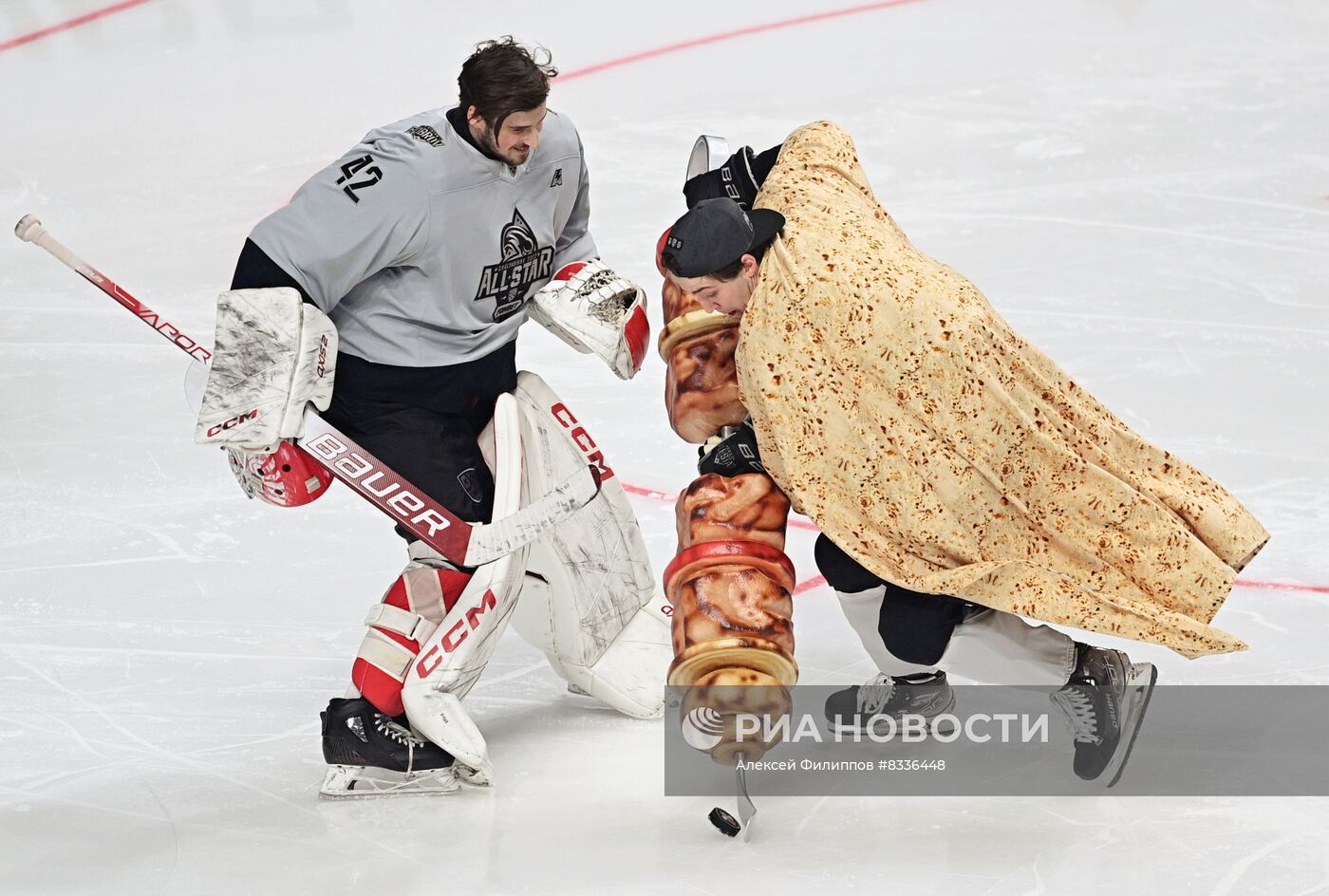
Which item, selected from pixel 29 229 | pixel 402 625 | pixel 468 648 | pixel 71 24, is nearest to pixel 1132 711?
pixel 468 648

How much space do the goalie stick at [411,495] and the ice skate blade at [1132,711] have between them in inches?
37.8

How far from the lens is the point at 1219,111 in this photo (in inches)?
228

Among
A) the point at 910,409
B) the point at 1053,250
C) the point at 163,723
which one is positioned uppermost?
the point at 910,409

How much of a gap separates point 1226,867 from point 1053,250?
289 centimetres

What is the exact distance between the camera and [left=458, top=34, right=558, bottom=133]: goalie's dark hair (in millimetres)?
2574

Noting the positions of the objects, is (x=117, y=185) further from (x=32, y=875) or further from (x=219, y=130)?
(x=32, y=875)

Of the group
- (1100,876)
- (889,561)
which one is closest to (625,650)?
(889,561)

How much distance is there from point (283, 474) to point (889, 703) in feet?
3.79

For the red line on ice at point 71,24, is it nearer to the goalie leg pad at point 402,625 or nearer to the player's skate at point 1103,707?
the goalie leg pad at point 402,625

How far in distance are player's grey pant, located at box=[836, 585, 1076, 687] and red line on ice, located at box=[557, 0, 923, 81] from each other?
4.04m

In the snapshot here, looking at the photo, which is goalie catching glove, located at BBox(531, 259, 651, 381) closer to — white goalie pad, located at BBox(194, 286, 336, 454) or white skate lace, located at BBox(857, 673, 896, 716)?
white goalie pad, located at BBox(194, 286, 336, 454)

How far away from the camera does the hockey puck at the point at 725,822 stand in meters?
2.48

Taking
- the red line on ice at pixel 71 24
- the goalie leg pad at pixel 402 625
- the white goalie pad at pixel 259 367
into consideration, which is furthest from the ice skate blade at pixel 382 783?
the red line on ice at pixel 71 24

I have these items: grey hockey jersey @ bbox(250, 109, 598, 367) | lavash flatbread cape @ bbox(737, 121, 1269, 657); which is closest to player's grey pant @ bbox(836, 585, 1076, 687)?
lavash flatbread cape @ bbox(737, 121, 1269, 657)
